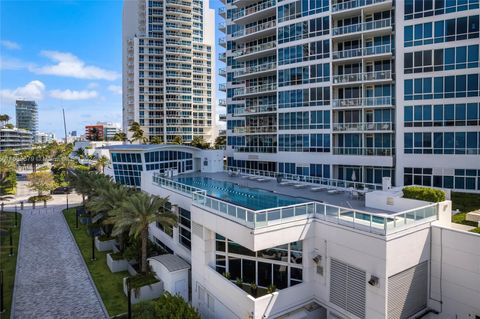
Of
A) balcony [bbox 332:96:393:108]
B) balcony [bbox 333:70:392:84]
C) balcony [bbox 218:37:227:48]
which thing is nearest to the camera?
balcony [bbox 333:70:392:84]

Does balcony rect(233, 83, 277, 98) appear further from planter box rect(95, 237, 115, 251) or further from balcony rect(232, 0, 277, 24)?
planter box rect(95, 237, 115, 251)

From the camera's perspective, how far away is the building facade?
5418 inches

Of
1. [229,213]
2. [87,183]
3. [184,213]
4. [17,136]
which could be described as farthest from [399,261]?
[17,136]

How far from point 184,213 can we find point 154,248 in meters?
5.91

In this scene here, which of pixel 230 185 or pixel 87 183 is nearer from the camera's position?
pixel 230 185

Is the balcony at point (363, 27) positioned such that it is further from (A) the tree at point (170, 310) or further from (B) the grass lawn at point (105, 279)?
(B) the grass lawn at point (105, 279)

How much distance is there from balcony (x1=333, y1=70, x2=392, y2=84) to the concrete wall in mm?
24625

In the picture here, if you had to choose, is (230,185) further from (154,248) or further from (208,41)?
(208,41)

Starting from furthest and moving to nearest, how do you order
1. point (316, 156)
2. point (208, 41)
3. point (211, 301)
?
point (208, 41) < point (316, 156) < point (211, 301)

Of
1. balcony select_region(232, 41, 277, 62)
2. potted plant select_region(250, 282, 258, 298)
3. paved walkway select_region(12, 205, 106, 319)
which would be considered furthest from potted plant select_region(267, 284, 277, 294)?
balcony select_region(232, 41, 277, 62)

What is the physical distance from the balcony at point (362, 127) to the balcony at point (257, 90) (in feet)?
34.9

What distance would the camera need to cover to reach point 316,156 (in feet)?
133

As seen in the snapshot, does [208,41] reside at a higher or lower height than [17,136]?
higher

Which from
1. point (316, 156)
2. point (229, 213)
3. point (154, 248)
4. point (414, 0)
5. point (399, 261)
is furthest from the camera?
point (316, 156)
